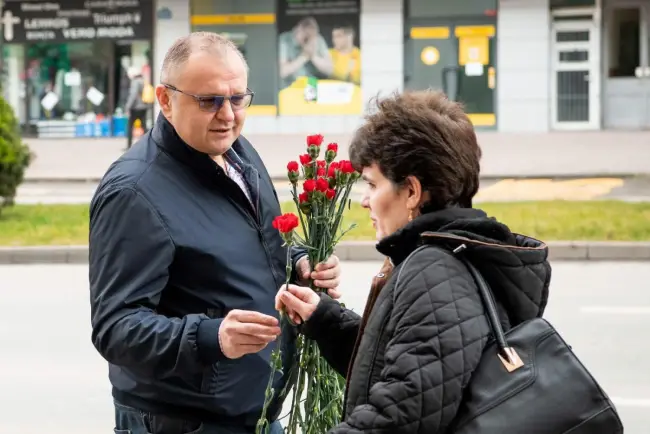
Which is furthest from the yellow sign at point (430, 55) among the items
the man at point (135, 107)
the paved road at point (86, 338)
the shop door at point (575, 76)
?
the paved road at point (86, 338)

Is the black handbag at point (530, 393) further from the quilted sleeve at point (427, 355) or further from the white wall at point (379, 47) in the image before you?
the white wall at point (379, 47)

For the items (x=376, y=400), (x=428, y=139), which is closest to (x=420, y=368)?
(x=376, y=400)

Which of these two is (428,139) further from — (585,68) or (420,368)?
(585,68)

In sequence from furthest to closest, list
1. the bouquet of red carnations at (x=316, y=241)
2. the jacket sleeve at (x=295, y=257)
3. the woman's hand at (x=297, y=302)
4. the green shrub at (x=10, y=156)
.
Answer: the green shrub at (x=10, y=156) → the jacket sleeve at (x=295, y=257) → the bouquet of red carnations at (x=316, y=241) → the woman's hand at (x=297, y=302)

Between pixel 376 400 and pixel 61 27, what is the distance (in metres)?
27.5

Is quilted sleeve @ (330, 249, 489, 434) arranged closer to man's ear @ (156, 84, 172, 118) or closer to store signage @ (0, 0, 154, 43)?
man's ear @ (156, 84, 172, 118)

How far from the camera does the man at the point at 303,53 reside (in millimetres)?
27672

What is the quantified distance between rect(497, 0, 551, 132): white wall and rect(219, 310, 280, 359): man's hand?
2503 centimetres

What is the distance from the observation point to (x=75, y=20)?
28516 mm

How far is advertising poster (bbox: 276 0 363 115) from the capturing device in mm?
27609

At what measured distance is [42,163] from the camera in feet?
74.7

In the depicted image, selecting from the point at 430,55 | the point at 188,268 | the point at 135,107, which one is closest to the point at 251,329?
the point at 188,268

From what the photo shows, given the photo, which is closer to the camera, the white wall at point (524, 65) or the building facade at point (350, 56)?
the white wall at point (524, 65)

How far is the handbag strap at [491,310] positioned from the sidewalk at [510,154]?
51.2 ft
